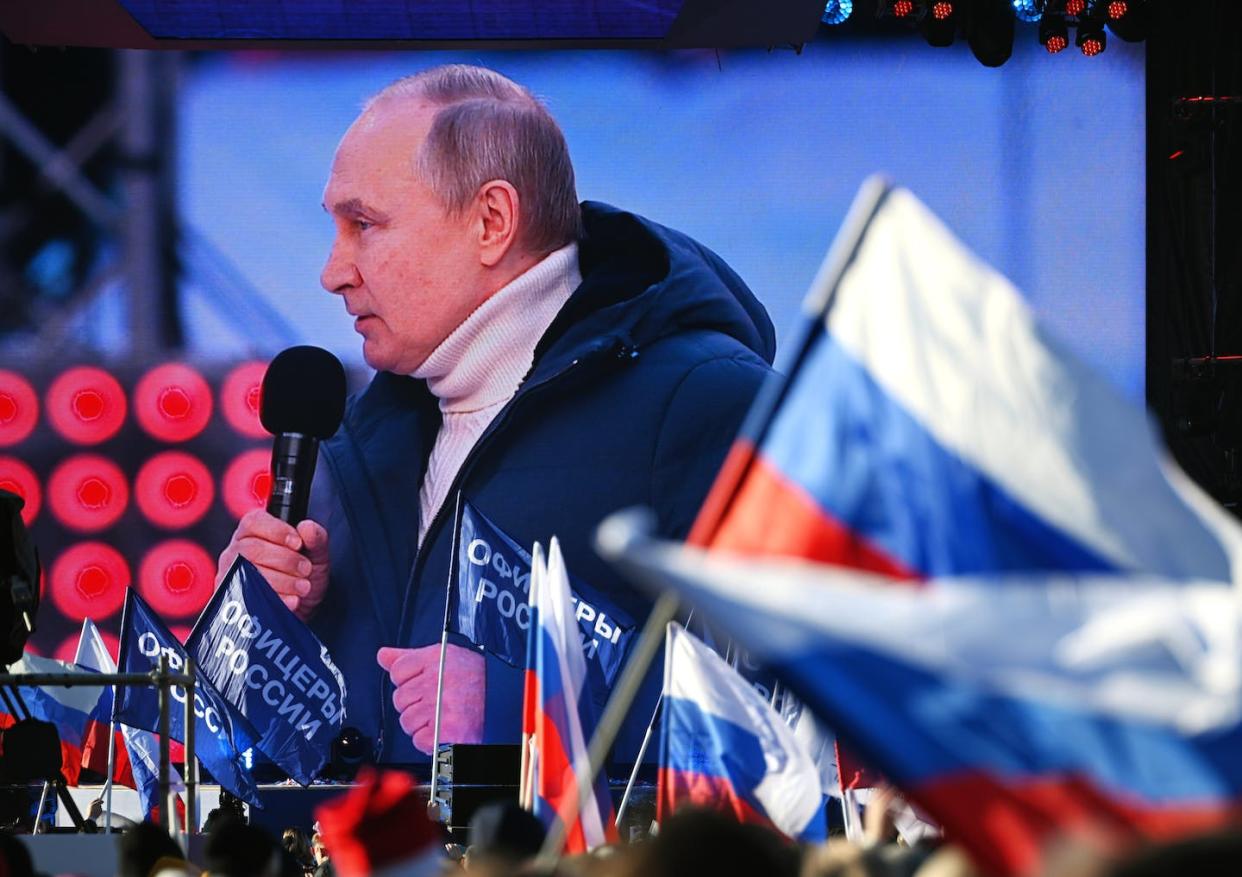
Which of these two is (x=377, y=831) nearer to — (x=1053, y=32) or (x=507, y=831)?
(x=507, y=831)

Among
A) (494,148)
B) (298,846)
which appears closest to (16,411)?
(494,148)

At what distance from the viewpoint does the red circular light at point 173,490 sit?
1550cm

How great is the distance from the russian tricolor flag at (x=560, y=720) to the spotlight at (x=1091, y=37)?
29.5 feet

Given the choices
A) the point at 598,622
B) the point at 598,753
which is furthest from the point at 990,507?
the point at 598,622

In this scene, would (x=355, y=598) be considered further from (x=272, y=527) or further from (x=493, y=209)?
(x=493, y=209)

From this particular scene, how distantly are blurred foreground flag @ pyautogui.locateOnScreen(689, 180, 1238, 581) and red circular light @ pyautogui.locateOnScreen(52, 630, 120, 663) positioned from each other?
41.0 ft

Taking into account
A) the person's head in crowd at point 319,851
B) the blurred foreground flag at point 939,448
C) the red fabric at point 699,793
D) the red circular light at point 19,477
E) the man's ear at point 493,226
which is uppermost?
the blurred foreground flag at point 939,448

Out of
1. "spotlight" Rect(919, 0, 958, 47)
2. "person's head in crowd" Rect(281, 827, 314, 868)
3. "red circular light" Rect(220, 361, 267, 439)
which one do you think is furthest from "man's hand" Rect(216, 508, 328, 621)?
"spotlight" Rect(919, 0, 958, 47)

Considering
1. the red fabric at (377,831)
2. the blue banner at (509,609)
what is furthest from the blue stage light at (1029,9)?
the red fabric at (377,831)

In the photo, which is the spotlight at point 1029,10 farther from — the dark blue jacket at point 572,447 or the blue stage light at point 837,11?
the dark blue jacket at point 572,447

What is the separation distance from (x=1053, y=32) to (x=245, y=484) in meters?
6.97

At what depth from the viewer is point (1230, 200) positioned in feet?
53.0

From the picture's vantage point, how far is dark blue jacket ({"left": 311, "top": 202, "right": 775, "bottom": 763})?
15.1 m

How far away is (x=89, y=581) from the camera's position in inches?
603
